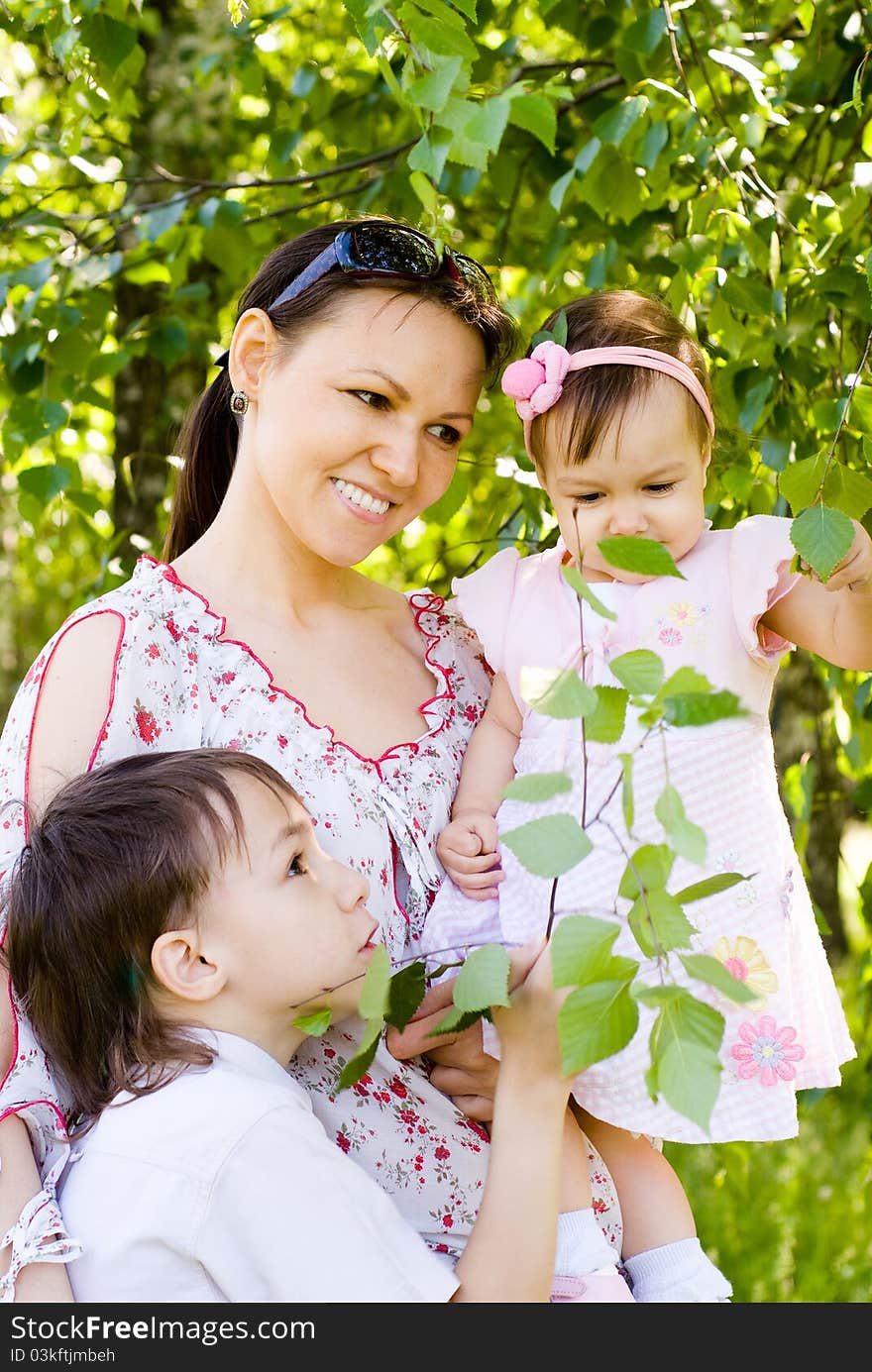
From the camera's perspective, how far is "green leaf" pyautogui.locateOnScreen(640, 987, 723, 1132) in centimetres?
95

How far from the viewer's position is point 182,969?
56.7 inches

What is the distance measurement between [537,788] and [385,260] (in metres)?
1.02

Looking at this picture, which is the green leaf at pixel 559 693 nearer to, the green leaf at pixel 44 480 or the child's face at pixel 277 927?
the child's face at pixel 277 927

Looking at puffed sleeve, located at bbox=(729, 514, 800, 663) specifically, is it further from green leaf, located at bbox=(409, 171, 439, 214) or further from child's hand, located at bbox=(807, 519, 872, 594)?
green leaf, located at bbox=(409, 171, 439, 214)

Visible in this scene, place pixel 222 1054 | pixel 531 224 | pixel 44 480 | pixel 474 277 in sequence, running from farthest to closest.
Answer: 1. pixel 531 224
2. pixel 44 480
3. pixel 474 277
4. pixel 222 1054

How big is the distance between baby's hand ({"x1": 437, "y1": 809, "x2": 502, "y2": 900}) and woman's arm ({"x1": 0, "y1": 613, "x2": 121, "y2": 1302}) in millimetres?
438

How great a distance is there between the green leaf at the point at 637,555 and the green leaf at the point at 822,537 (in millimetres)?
293

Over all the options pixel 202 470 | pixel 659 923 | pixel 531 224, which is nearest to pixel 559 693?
pixel 659 923

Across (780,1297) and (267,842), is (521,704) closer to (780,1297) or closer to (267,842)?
(267,842)

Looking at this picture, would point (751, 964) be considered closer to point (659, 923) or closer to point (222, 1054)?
point (222, 1054)

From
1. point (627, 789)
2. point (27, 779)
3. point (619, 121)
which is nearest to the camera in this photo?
point (627, 789)

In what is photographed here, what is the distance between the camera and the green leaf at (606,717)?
100 cm

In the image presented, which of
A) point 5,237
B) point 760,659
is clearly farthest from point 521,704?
point 5,237

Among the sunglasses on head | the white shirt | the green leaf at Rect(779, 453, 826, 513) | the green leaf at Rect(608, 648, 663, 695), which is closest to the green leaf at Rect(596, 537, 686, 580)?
the green leaf at Rect(608, 648, 663, 695)
